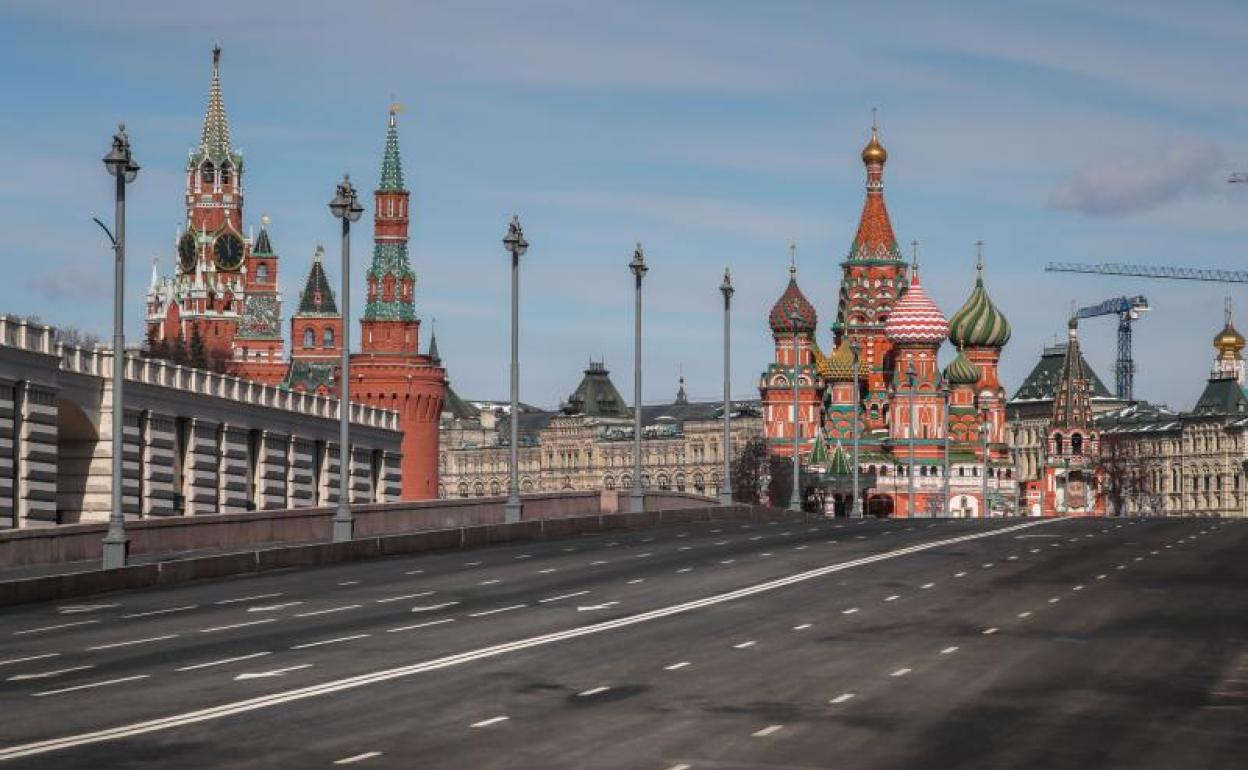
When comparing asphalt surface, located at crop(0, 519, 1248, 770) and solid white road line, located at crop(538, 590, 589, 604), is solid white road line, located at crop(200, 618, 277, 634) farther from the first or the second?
solid white road line, located at crop(538, 590, 589, 604)

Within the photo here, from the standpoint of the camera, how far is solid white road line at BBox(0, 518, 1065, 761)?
28.4m

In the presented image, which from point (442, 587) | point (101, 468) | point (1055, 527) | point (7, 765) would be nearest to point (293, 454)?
point (101, 468)

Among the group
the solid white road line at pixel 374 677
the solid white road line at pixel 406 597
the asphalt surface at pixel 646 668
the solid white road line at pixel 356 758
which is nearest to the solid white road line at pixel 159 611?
the asphalt surface at pixel 646 668

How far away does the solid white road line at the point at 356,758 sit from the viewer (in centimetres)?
2725

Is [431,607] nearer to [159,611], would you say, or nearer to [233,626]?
[159,611]

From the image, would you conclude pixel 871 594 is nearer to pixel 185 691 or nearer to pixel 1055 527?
pixel 185 691

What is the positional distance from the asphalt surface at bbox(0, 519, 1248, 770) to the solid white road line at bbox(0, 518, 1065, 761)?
0.09m

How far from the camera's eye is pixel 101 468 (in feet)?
293

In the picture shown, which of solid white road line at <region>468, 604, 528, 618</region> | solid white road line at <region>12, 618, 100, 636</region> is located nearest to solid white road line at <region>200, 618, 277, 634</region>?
solid white road line at <region>12, 618, 100, 636</region>

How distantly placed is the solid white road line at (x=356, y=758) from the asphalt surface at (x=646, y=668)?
0.08 meters

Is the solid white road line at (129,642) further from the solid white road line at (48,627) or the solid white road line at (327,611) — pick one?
the solid white road line at (327,611)

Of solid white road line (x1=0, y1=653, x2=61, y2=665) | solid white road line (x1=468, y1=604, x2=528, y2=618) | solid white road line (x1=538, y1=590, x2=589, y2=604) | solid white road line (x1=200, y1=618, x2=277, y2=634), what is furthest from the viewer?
solid white road line (x1=538, y1=590, x2=589, y2=604)

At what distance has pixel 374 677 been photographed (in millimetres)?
35156

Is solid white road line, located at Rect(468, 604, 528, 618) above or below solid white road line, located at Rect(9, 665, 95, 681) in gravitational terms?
above
